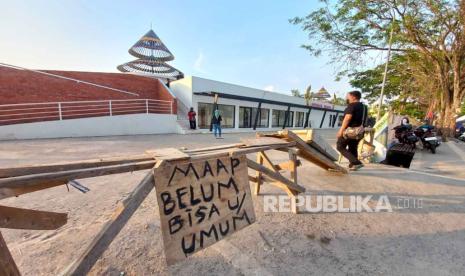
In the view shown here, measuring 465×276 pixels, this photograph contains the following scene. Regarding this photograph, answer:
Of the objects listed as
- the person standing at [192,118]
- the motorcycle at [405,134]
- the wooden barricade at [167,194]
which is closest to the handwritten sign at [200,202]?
the wooden barricade at [167,194]

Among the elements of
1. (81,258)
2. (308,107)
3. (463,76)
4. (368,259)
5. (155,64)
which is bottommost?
(368,259)

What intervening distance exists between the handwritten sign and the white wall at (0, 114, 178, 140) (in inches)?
436

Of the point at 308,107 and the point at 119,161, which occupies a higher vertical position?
the point at 308,107

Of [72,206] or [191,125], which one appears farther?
[191,125]

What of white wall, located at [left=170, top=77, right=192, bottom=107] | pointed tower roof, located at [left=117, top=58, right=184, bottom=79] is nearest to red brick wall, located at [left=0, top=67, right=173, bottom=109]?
white wall, located at [left=170, top=77, right=192, bottom=107]

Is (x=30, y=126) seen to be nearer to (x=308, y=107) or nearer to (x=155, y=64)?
(x=155, y=64)

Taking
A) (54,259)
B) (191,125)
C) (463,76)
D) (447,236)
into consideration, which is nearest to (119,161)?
(54,259)

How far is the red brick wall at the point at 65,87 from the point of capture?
1111 cm

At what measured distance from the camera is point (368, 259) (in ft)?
7.21

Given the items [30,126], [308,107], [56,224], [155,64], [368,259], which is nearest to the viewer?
[56,224]

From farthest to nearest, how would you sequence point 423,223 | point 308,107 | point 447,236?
point 308,107 < point 423,223 < point 447,236

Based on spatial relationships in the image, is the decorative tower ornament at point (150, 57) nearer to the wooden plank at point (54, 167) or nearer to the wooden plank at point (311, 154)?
the wooden plank at point (311, 154)

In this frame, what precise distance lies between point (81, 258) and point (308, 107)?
1050 inches

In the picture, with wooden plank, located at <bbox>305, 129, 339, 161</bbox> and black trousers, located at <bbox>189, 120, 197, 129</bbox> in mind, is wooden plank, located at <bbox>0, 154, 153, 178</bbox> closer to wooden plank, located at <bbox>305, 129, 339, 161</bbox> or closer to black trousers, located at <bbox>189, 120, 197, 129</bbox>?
wooden plank, located at <bbox>305, 129, 339, 161</bbox>
